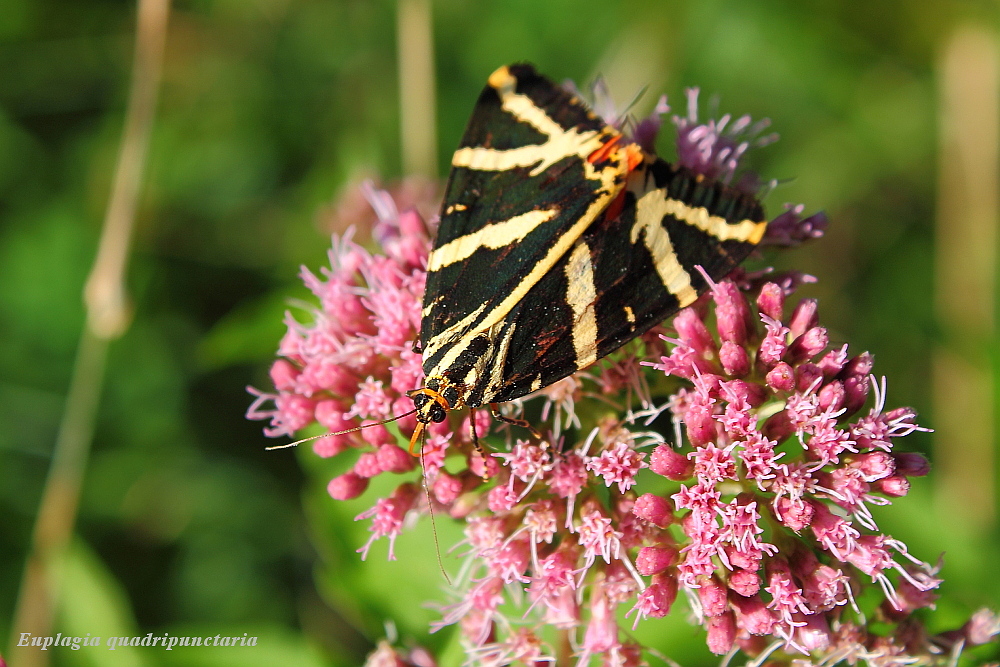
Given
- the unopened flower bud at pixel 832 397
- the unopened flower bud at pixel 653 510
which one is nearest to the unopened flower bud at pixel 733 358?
the unopened flower bud at pixel 832 397

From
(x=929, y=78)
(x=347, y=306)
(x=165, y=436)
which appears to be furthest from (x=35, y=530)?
(x=929, y=78)


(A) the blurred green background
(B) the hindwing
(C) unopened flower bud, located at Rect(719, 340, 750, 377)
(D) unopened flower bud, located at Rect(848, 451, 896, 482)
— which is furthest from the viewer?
(A) the blurred green background

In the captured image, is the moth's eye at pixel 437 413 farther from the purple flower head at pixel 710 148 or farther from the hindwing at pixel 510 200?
the purple flower head at pixel 710 148

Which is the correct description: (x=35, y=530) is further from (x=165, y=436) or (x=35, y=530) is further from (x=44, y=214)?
(x=44, y=214)

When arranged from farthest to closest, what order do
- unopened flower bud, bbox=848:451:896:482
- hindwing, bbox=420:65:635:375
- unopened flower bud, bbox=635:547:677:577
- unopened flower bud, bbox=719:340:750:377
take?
1. hindwing, bbox=420:65:635:375
2. unopened flower bud, bbox=719:340:750:377
3. unopened flower bud, bbox=635:547:677:577
4. unopened flower bud, bbox=848:451:896:482

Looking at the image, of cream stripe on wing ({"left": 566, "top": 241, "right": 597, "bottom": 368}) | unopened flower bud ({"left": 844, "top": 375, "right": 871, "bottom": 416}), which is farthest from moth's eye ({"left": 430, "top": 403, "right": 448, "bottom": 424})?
unopened flower bud ({"left": 844, "top": 375, "right": 871, "bottom": 416})

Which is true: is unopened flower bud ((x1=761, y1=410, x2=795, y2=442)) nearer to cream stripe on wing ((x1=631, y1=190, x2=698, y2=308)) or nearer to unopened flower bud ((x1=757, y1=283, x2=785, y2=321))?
unopened flower bud ((x1=757, y1=283, x2=785, y2=321))

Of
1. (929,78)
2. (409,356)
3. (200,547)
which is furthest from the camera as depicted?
(929,78)
